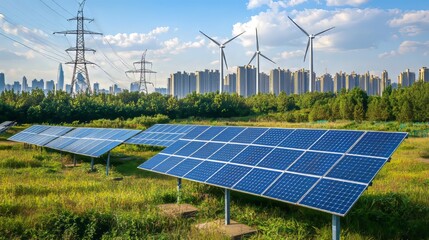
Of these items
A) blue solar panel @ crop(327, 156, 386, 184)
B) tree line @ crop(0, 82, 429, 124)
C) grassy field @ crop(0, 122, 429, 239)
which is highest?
tree line @ crop(0, 82, 429, 124)

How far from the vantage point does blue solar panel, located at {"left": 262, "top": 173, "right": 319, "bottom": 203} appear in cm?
948

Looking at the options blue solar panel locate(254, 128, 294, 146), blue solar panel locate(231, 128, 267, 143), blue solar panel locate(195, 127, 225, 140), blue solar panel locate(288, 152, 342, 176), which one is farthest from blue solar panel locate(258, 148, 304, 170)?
blue solar panel locate(195, 127, 225, 140)

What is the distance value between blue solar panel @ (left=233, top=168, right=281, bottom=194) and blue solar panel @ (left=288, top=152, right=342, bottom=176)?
61 cm

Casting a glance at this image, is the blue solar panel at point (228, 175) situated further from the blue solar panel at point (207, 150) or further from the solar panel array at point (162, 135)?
the solar panel array at point (162, 135)

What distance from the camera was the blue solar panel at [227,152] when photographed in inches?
518

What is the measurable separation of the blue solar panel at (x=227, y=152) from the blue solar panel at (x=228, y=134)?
0.85 metres

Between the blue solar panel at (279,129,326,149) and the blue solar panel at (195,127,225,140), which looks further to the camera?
the blue solar panel at (195,127,225,140)

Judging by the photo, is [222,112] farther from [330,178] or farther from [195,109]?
[330,178]

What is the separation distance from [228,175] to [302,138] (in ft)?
8.98

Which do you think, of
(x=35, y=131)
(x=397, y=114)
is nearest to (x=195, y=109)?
(x=397, y=114)

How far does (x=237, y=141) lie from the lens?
1430 cm

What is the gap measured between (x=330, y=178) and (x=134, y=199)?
659 centimetres

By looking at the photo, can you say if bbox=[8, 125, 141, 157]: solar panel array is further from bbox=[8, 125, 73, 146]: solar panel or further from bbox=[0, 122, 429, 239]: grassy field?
bbox=[0, 122, 429, 239]: grassy field

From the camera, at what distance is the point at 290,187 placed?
390 inches
